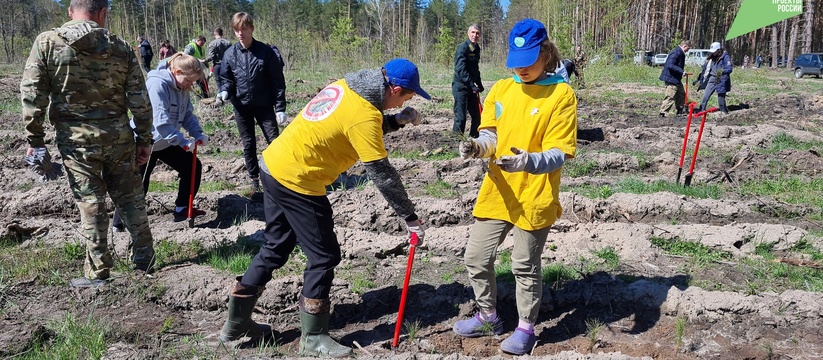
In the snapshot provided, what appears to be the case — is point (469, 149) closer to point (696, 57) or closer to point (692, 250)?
point (692, 250)

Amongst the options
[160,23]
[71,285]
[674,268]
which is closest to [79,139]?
[71,285]

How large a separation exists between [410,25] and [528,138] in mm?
40260

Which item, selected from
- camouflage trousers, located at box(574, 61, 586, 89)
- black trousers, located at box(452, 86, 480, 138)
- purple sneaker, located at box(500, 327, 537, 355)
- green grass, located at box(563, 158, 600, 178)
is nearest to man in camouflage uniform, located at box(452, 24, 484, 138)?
black trousers, located at box(452, 86, 480, 138)

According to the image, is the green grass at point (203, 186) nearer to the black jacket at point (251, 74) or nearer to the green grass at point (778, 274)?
the black jacket at point (251, 74)

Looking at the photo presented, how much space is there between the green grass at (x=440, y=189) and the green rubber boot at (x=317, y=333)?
3320 millimetres

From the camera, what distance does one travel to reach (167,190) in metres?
6.77

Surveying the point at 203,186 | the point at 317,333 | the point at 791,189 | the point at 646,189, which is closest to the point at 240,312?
the point at 317,333

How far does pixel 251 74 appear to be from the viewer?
20.6 ft

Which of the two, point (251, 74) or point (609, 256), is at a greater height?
point (251, 74)

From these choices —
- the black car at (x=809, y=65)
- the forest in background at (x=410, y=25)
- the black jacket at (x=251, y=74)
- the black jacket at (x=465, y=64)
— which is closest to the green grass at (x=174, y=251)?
the black jacket at (x=251, y=74)

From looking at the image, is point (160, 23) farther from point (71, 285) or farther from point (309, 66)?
point (71, 285)

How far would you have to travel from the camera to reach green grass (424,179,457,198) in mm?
6659

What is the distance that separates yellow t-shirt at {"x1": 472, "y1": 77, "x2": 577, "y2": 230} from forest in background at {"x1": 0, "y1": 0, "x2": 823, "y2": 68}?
550 inches

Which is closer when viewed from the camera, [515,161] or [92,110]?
[515,161]
